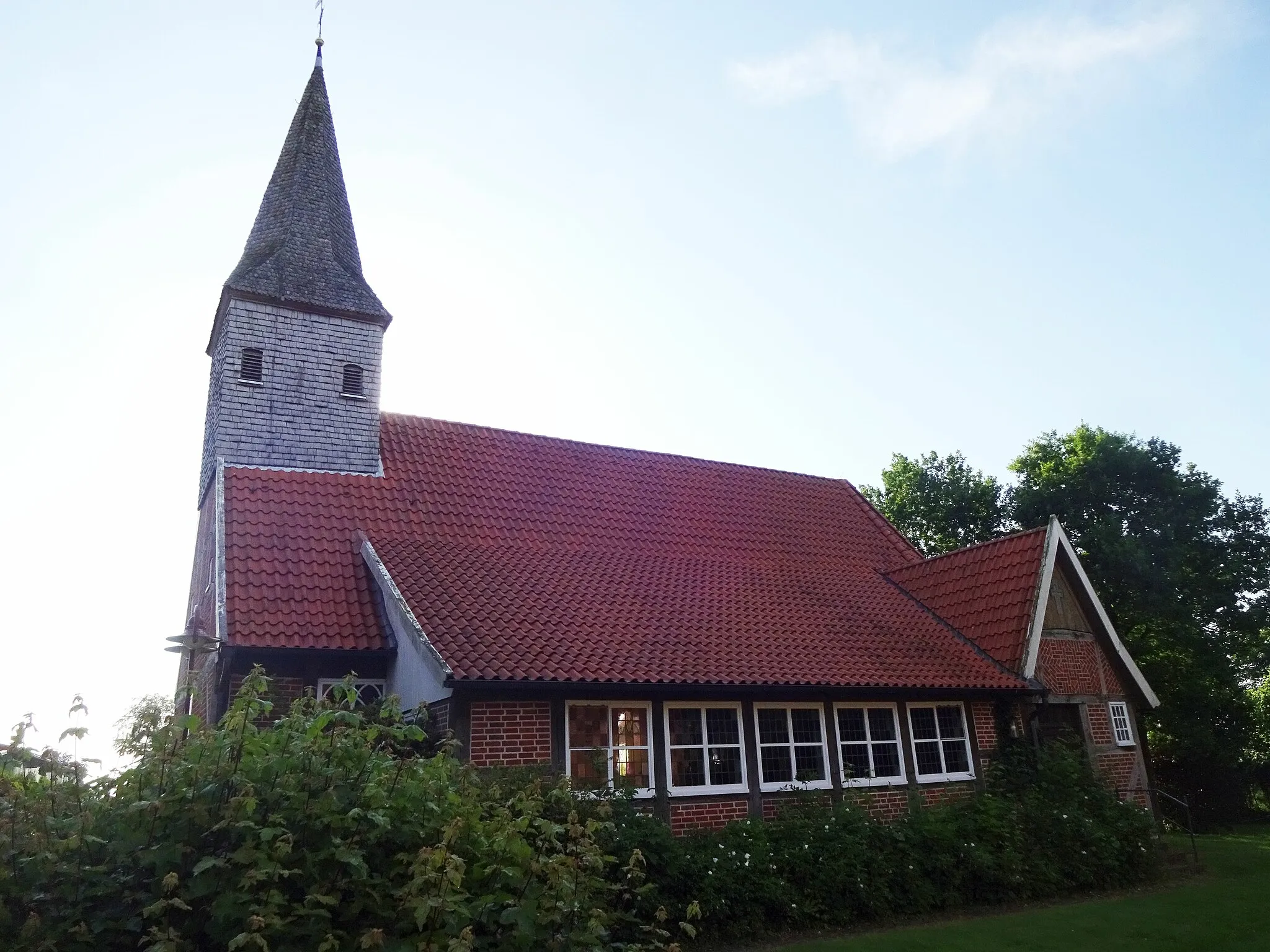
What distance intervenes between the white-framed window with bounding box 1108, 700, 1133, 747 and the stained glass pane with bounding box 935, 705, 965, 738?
430cm

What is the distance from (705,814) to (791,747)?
78.3 inches

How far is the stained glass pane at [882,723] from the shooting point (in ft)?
51.3

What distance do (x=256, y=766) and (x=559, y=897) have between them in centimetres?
191

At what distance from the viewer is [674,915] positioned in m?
10.5

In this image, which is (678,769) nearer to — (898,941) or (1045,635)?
(898,941)

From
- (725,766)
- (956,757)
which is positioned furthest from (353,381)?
(956,757)

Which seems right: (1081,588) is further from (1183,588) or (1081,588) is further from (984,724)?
(1183,588)

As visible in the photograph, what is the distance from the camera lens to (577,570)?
54.2 ft

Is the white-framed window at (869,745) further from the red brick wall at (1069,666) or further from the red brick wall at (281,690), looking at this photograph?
the red brick wall at (281,690)

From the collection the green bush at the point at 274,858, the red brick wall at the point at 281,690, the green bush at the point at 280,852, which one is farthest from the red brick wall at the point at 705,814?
the green bush at the point at 274,858

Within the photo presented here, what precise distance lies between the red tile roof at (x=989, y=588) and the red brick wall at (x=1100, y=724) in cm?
225

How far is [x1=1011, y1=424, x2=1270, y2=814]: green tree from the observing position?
28.5 meters

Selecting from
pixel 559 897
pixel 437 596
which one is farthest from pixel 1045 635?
pixel 559 897

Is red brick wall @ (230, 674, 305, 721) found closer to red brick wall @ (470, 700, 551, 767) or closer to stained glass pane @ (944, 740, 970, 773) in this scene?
red brick wall @ (470, 700, 551, 767)
